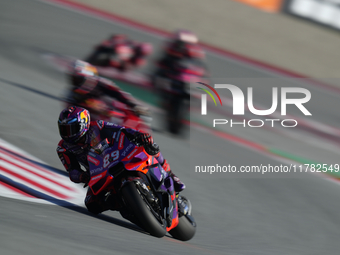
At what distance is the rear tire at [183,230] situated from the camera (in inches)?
191

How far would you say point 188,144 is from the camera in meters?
8.62

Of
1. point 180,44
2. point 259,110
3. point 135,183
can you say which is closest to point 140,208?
point 135,183

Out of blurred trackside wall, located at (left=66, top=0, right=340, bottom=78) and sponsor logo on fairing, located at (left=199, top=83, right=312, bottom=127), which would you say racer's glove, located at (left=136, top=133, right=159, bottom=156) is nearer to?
sponsor logo on fairing, located at (left=199, top=83, right=312, bottom=127)

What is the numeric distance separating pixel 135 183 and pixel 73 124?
2.86ft

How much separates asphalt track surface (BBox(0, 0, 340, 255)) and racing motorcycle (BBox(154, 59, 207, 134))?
395 mm

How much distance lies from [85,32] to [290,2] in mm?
7003

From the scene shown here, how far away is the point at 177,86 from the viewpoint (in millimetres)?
Result: 8609

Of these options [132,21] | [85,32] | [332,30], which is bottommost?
[85,32]

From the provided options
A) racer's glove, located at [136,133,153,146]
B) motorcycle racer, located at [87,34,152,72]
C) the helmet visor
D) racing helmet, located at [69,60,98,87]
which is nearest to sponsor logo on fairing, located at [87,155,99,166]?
the helmet visor

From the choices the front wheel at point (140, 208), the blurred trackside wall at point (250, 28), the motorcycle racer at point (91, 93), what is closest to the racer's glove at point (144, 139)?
the front wheel at point (140, 208)

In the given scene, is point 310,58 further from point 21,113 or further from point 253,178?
point 21,113

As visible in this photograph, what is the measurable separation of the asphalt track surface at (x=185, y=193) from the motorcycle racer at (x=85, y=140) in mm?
231

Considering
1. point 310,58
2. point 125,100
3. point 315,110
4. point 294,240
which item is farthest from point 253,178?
point 310,58

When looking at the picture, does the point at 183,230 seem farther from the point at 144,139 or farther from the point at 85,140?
the point at 85,140
